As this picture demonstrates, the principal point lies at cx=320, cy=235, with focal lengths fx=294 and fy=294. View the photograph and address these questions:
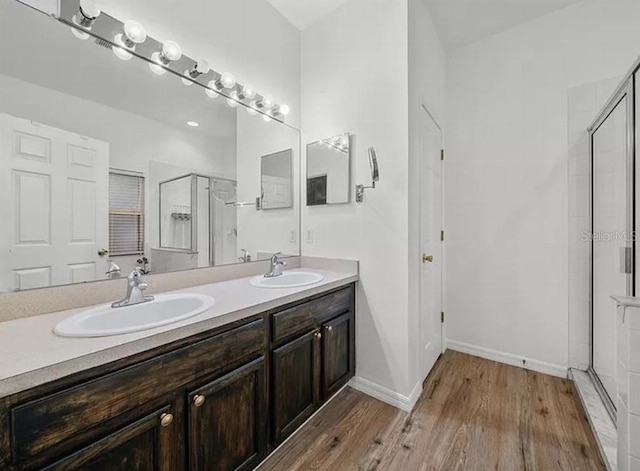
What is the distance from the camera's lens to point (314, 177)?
234 cm

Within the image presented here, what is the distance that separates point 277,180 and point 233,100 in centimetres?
65

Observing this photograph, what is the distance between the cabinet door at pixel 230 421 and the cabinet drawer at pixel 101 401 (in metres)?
0.10

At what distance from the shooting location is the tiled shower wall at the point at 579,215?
2.16 metres

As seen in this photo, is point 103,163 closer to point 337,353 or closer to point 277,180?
point 277,180

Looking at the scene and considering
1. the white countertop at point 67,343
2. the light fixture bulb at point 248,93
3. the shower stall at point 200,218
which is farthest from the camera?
the light fixture bulb at point 248,93

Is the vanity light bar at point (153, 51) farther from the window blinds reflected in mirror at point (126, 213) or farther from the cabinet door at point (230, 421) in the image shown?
the cabinet door at point (230, 421)

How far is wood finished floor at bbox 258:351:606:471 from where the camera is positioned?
1.45 metres

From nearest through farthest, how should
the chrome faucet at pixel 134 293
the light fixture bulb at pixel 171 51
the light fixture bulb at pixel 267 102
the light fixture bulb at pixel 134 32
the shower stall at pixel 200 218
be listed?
the chrome faucet at pixel 134 293
the light fixture bulb at pixel 134 32
the light fixture bulb at pixel 171 51
the shower stall at pixel 200 218
the light fixture bulb at pixel 267 102

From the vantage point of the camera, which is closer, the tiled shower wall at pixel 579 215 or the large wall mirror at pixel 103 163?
the large wall mirror at pixel 103 163

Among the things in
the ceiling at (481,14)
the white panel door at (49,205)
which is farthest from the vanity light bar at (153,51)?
the ceiling at (481,14)

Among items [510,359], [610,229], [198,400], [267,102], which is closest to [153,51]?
[267,102]

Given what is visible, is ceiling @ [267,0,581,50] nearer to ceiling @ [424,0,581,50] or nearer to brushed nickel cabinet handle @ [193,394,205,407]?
ceiling @ [424,0,581,50]

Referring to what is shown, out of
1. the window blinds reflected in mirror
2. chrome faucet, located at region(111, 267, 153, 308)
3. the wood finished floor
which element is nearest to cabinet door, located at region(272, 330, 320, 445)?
the wood finished floor

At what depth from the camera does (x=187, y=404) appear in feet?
3.46
